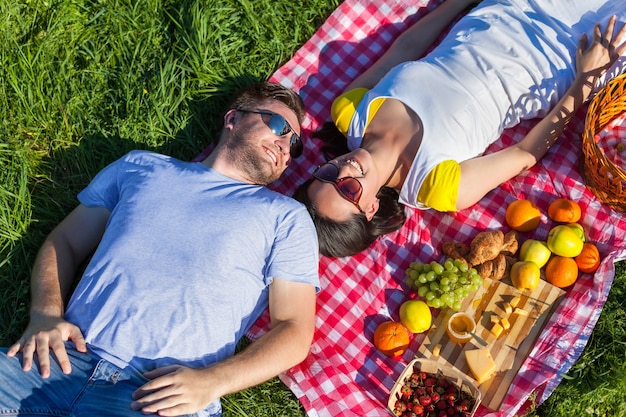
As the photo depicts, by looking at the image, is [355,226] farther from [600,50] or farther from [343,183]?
[600,50]

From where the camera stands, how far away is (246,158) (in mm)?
4336

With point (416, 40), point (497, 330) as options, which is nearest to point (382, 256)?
point (497, 330)

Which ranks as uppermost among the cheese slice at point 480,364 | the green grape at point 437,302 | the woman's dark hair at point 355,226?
the woman's dark hair at point 355,226

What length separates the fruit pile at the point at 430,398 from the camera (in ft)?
13.6

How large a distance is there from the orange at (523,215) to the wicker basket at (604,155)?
19.1 inches

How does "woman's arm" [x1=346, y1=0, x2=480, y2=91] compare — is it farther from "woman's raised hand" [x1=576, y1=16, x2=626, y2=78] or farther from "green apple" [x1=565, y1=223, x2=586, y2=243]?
"green apple" [x1=565, y1=223, x2=586, y2=243]

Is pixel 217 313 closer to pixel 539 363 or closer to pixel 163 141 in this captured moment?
pixel 163 141

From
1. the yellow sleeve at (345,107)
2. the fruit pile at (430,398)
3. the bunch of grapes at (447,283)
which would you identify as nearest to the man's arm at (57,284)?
the yellow sleeve at (345,107)

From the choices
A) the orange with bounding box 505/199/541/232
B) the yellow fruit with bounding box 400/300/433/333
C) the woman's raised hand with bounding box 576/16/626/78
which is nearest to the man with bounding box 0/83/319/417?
the yellow fruit with bounding box 400/300/433/333

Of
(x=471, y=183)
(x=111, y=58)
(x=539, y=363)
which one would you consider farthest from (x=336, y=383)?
(x=111, y=58)

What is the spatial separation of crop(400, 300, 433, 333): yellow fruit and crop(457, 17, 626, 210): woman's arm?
83 centimetres

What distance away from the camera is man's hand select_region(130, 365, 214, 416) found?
11.7 ft

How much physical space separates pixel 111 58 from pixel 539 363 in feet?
14.2

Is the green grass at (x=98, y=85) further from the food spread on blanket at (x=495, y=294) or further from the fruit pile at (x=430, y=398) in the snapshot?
the food spread on blanket at (x=495, y=294)
